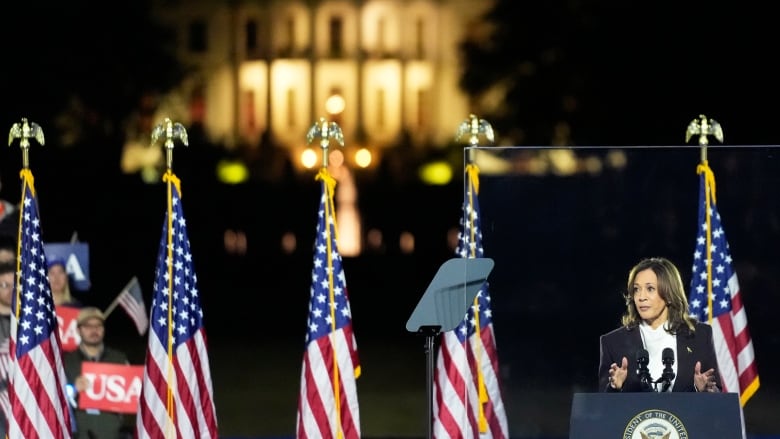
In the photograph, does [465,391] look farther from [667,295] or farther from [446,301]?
[667,295]

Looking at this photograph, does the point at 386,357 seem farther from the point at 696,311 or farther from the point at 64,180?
the point at 64,180

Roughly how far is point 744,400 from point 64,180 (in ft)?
100

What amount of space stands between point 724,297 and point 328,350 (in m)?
2.81

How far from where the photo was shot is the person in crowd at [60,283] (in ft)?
40.4

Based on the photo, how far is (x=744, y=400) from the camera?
8.70m

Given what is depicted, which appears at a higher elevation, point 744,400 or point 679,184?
point 679,184

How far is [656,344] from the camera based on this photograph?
27.4ft

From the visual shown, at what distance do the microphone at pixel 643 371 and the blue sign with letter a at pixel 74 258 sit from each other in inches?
210

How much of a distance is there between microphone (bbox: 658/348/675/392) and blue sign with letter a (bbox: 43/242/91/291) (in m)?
5.43

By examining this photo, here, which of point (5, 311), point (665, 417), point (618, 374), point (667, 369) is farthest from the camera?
point (5, 311)

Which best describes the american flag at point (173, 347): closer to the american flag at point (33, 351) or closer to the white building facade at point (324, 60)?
the american flag at point (33, 351)

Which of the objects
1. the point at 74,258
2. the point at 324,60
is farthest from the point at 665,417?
the point at 324,60

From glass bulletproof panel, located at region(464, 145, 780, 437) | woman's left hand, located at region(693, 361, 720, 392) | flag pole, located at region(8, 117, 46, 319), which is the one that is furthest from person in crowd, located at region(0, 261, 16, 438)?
woman's left hand, located at region(693, 361, 720, 392)

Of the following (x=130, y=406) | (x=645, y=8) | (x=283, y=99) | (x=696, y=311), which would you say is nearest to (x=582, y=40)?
(x=645, y=8)
